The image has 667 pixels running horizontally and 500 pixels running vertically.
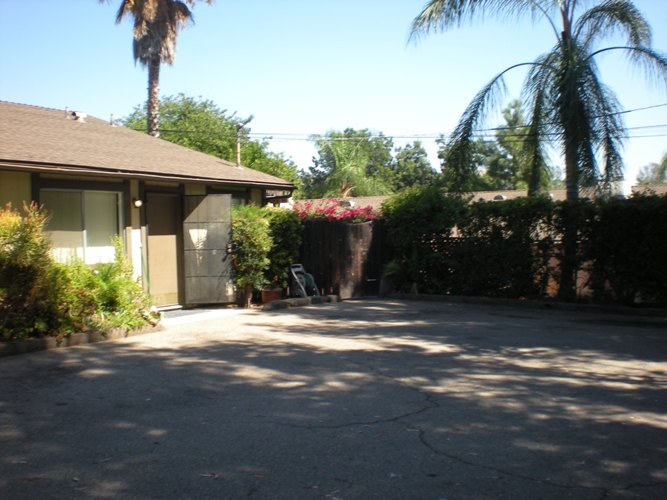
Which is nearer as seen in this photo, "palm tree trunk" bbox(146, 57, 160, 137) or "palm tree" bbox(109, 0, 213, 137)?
"palm tree" bbox(109, 0, 213, 137)

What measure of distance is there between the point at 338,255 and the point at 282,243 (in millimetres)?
1566

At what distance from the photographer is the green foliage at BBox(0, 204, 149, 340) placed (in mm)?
8930

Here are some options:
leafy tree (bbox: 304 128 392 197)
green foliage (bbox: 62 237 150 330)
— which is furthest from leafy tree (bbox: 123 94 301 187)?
green foliage (bbox: 62 237 150 330)

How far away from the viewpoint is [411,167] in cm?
7238

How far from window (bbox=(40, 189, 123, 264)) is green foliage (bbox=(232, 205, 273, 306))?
2569 millimetres

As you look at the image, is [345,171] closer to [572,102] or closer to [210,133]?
[210,133]

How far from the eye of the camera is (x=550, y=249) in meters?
14.6

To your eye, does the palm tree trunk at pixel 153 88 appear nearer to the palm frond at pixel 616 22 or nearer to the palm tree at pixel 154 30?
the palm tree at pixel 154 30

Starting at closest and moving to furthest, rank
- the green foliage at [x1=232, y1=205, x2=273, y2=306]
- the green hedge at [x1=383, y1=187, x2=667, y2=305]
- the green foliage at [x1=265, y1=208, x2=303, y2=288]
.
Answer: the green hedge at [x1=383, y1=187, x2=667, y2=305] → the green foliage at [x1=232, y1=205, x2=273, y2=306] → the green foliage at [x1=265, y1=208, x2=303, y2=288]

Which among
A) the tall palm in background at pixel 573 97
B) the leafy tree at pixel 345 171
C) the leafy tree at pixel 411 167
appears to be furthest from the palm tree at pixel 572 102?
the leafy tree at pixel 411 167

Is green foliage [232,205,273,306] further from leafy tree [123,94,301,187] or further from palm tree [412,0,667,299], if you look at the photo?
leafy tree [123,94,301,187]

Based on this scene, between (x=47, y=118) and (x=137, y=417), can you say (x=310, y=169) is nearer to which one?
(x=47, y=118)

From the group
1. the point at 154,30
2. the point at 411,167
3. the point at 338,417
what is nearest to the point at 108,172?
the point at 338,417

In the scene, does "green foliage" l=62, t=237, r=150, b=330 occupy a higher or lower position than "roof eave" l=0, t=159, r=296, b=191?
lower
